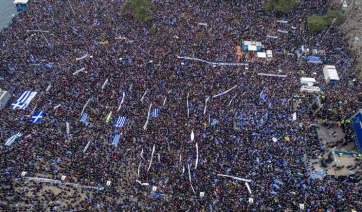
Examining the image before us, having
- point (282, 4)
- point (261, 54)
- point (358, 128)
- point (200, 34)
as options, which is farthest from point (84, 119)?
point (282, 4)

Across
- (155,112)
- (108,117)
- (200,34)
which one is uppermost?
(200,34)

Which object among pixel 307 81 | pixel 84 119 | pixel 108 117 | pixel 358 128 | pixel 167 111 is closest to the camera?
pixel 358 128

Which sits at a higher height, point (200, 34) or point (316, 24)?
point (316, 24)

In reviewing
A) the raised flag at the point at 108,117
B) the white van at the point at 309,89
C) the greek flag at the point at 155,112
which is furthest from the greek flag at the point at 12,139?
the white van at the point at 309,89

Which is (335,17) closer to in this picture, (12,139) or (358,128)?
(358,128)

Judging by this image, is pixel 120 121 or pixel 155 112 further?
pixel 155 112
